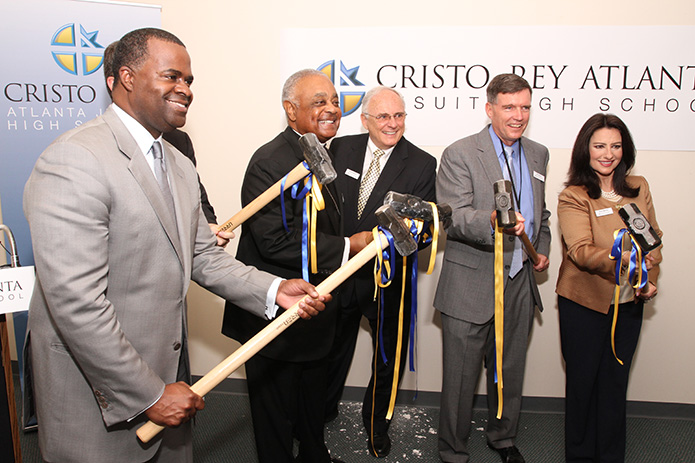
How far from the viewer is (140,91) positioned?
5.28 feet

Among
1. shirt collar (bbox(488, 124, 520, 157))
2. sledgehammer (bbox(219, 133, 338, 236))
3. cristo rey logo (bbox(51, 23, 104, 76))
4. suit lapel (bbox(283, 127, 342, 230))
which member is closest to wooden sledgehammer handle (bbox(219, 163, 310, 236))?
sledgehammer (bbox(219, 133, 338, 236))

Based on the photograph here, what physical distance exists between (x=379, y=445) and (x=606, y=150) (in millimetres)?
2152

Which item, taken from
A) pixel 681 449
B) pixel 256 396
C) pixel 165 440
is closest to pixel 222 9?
pixel 256 396

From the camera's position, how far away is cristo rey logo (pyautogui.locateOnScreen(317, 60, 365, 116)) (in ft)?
11.5

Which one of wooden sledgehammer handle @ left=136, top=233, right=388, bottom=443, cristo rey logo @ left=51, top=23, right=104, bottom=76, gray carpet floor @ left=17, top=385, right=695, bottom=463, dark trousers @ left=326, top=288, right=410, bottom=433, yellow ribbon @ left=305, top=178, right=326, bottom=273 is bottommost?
gray carpet floor @ left=17, top=385, right=695, bottom=463

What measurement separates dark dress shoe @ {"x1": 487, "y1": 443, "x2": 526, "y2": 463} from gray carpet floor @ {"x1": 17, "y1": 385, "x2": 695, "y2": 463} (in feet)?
0.17

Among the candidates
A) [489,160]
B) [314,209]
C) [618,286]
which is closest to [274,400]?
[314,209]

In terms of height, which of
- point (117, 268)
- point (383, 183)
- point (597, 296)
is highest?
point (383, 183)

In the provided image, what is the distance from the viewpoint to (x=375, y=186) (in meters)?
3.01

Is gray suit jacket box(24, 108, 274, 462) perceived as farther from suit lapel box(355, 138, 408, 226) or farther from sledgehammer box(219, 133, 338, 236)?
suit lapel box(355, 138, 408, 226)

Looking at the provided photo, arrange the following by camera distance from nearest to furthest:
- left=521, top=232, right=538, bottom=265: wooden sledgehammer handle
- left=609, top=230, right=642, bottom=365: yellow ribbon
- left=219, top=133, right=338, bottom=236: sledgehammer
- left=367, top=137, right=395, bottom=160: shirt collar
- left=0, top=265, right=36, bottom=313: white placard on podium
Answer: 1. left=0, top=265, right=36, bottom=313: white placard on podium
2. left=219, top=133, right=338, bottom=236: sledgehammer
3. left=609, top=230, right=642, bottom=365: yellow ribbon
4. left=521, top=232, right=538, bottom=265: wooden sledgehammer handle
5. left=367, top=137, right=395, bottom=160: shirt collar

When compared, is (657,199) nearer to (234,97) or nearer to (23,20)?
(234,97)

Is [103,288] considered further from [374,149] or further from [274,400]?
[374,149]

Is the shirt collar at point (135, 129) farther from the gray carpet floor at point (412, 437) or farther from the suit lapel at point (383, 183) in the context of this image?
the gray carpet floor at point (412, 437)
